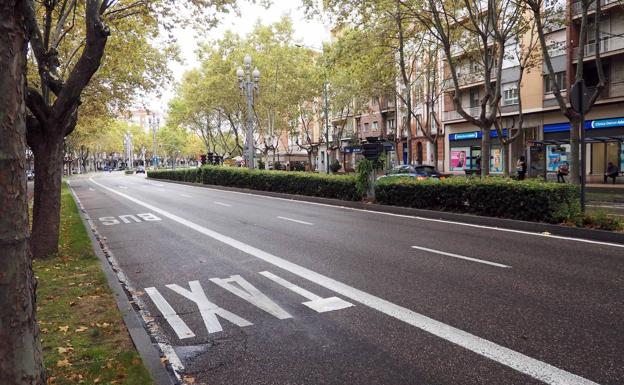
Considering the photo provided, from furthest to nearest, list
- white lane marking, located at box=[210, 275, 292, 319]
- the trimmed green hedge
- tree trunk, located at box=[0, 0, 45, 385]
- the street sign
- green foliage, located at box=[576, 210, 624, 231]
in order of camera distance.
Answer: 1. the street sign
2. the trimmed green hedge
3. green foliage, located at box=[576, 210, 624, 231]
4. white lane marking, located at box=[210, 275, 292, 319]
5. tree trunk, located at box=[0, 0, 45, 385]

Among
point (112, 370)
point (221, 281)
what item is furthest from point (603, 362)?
point (221, 281)

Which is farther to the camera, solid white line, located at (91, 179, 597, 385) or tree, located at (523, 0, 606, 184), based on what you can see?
tree, located at (523, 0, 606, 184)

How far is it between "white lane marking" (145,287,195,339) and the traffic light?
11431 millimetres

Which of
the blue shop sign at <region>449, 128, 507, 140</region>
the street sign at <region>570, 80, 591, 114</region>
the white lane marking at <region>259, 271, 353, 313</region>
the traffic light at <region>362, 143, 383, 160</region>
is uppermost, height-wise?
the blue shop sign at <region>449, 128, 507, 140</region>

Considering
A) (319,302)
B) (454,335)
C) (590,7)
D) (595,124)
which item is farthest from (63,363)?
(590,7)

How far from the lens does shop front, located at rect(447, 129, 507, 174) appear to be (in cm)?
3491

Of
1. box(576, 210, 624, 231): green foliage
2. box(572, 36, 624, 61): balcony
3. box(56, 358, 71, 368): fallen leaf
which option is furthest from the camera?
box(572, 36, 624, 61): balcony

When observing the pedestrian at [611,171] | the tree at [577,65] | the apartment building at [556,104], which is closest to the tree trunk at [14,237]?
the tree at [577,65]

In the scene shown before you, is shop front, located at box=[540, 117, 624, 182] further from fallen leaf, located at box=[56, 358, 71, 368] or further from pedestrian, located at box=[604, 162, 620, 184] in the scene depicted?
fallen leaf, located at box=[56, 358, 71, 368]

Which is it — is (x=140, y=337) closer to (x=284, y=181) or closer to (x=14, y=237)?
(x=14, y=237)

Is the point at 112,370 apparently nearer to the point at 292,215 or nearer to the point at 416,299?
the point at 416,299

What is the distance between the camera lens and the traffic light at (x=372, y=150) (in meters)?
16.8

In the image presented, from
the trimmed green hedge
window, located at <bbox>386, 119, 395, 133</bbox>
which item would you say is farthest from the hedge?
window, located at <bbox>386, 119, 395, 133</bbox>

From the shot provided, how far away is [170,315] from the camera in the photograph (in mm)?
5395
